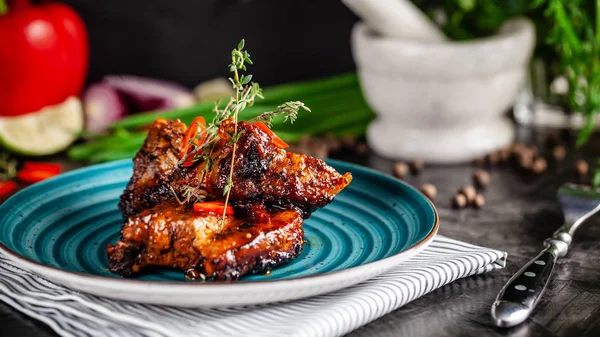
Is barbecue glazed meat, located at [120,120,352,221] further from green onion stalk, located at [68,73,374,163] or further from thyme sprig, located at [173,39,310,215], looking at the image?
green onion stalk, located at [68,73,374,163]

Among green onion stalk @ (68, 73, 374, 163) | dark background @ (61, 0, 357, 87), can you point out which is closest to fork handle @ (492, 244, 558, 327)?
green onion stalk @ (68, 73, 374, 163)

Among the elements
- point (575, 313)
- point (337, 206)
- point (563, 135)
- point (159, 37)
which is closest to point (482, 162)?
point (563, 135)

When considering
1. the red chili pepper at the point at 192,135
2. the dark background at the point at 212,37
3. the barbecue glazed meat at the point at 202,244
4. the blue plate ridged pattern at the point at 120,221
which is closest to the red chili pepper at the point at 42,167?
the blue plate ridged pattern at the point at 120,221

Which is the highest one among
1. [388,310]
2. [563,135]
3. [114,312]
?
[114,312]

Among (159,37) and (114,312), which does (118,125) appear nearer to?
(159,37)

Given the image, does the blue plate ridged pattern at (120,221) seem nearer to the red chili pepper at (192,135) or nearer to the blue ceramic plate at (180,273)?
the blue ceramic plate at (180,273)

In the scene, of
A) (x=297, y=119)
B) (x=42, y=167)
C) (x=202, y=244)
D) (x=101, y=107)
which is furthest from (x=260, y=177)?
(x=101, y=107)

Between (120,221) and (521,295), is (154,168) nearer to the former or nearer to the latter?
(120,221)
